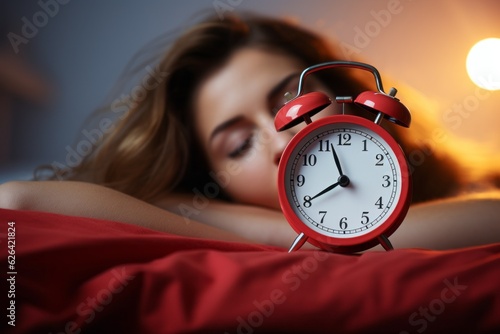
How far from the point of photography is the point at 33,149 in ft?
5.64

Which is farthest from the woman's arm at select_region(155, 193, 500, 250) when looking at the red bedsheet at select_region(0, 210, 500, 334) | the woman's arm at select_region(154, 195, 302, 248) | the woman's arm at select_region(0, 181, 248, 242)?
the red bedsheet at select_region(0, 210, 500, 334)

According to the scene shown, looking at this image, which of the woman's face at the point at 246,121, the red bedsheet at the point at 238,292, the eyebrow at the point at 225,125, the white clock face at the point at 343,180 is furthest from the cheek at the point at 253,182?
the red bedsheet at the point at 238,292

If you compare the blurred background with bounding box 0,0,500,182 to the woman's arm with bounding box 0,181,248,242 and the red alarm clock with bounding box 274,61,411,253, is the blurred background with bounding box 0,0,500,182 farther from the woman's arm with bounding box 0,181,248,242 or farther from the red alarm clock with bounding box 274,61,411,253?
the red alarm clock with bounding box 274,61,411,253

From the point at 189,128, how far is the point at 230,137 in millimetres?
129

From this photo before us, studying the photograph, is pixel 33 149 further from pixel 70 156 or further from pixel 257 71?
pixel 257 71

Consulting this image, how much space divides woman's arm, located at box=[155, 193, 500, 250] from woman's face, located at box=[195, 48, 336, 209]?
70mm

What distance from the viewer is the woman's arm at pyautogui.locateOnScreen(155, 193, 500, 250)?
4.83ft

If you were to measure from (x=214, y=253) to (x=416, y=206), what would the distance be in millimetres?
967

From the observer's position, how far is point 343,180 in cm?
108

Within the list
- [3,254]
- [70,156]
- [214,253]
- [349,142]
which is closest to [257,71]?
[70,156]

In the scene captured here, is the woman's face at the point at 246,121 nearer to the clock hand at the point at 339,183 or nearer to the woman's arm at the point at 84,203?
the woman's arm at the point at 84,203

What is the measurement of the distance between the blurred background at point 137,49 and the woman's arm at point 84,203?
446mm

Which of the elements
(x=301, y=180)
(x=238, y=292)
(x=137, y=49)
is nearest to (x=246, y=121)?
(x=137, y=49)

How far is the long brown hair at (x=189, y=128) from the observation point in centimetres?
175
